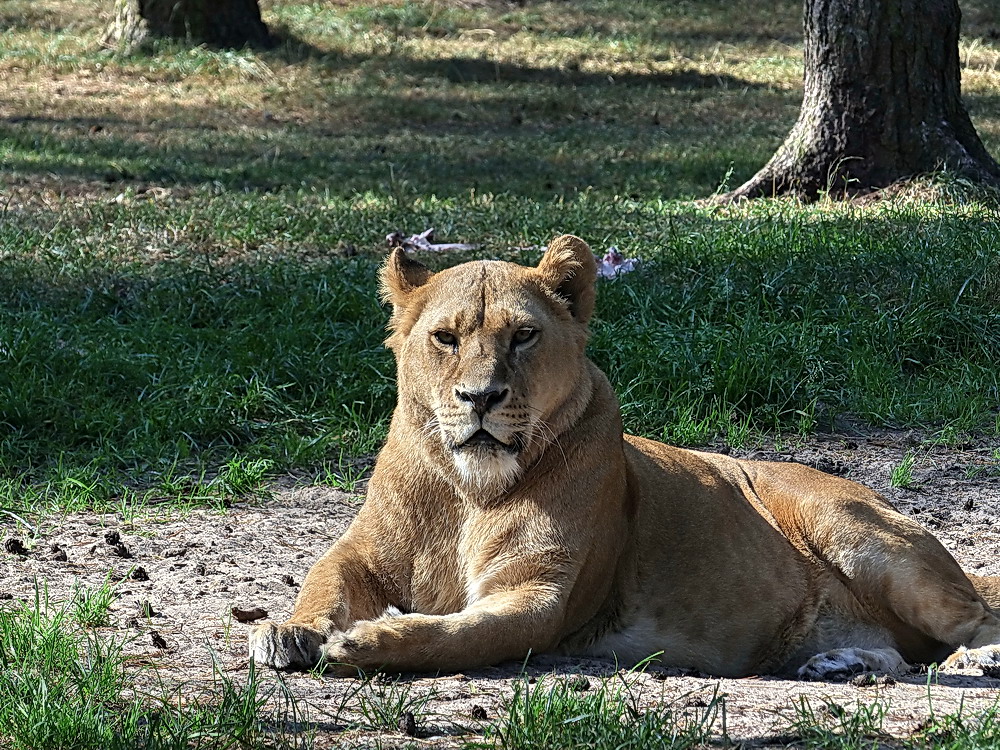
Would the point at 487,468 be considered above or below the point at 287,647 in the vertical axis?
above

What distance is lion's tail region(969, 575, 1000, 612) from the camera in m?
4.87

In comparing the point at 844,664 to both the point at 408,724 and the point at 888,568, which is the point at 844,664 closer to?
the point at 888,568

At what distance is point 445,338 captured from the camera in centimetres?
421

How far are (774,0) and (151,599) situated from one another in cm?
1726

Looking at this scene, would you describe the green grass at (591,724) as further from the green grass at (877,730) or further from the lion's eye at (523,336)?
the lion's eye at (523,336)

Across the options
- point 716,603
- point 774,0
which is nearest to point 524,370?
point 716,603

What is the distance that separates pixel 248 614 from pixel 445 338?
1.14m

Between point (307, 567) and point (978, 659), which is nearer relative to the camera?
point (978, 659)

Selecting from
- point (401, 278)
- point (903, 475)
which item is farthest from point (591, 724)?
point (903, 475)

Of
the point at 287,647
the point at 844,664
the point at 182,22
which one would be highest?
the point at 182,22

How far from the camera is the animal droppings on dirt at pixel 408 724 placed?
3373 millimetres

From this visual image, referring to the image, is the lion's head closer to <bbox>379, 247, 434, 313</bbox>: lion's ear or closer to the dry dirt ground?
<bbox>379, 247, 434, 313</bbox>: lion's ear

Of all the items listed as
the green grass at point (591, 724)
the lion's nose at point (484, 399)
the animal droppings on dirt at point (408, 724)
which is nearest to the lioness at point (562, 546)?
the lion's nose at point (484, 399)

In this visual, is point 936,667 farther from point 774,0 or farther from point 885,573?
point 774,0
